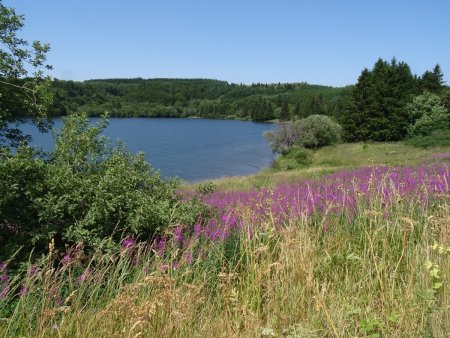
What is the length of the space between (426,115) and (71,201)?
179 feet

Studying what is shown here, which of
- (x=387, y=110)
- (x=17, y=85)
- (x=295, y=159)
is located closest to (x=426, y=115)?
(x=387, y=110)

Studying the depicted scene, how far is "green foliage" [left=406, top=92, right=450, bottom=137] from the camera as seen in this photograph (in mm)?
49250

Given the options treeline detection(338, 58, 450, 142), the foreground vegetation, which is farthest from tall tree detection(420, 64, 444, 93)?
the foreground vegetation

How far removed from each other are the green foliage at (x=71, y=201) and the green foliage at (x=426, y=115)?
50028 mm

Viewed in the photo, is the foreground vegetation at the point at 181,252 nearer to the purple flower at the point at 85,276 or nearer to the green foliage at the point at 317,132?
the purple flower at the point at 85,276

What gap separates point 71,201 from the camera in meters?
4.86

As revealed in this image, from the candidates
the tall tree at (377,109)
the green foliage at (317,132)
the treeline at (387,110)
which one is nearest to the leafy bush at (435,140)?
the treeline at (387,110)

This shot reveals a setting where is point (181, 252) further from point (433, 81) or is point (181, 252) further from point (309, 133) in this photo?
point (433, 81)

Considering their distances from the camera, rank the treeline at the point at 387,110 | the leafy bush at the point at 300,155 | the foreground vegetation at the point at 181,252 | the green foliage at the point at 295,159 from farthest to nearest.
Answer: the treeline at the point at 387,110, the leafy bush at the point at 300,155, the green foliage at the point at 295,159, the foreground vegetation at the point at 181,252

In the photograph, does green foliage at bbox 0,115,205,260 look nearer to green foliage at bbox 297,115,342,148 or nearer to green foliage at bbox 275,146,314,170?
green foliage at bbox 275,146,314,170

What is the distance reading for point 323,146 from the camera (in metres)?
55.5

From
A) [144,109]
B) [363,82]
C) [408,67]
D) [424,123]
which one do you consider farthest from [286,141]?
[144,109]

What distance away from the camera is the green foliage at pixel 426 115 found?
162 feet

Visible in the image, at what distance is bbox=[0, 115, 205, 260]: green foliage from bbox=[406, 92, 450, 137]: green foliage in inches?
1970
